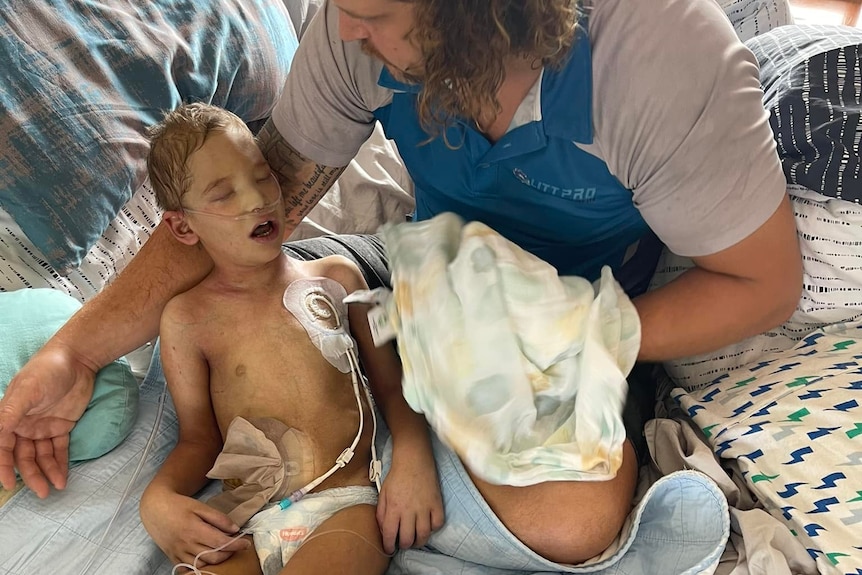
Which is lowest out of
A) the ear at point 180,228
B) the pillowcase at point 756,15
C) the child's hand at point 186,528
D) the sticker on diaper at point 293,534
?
the sticker on diaper at point 293,534

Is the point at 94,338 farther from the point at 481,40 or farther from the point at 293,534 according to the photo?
the point at 481,40

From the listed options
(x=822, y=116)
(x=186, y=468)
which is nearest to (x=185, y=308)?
(x=186, y=468)

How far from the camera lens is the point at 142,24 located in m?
1.25

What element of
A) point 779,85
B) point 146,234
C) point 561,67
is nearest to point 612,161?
point 561,67

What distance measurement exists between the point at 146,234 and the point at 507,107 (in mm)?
774

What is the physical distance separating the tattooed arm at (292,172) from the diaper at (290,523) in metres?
0.43

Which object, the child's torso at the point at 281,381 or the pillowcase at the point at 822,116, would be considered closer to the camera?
the pillowcase at the point at 822,116

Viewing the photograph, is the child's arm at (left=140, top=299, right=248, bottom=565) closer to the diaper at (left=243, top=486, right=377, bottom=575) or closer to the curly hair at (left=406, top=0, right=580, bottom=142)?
the diaper at (left=243, top=486, right=377, bottom=575)

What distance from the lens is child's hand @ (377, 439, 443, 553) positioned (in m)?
0.93

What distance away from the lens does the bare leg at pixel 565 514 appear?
88 cm

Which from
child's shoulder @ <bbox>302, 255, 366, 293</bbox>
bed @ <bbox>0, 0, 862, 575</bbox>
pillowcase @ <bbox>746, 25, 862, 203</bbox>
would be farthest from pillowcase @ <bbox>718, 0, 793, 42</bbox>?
child's shoulder @ <bbox>302, 255, 366, 293</bbox>

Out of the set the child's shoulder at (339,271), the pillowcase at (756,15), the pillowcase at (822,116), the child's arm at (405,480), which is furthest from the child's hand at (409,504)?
the pillowcase at (756,15)

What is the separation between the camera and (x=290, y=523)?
3.08ft

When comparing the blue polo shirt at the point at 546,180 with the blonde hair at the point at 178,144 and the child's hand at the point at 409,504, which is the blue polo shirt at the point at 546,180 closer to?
the blonde hair at the point at 178,144
